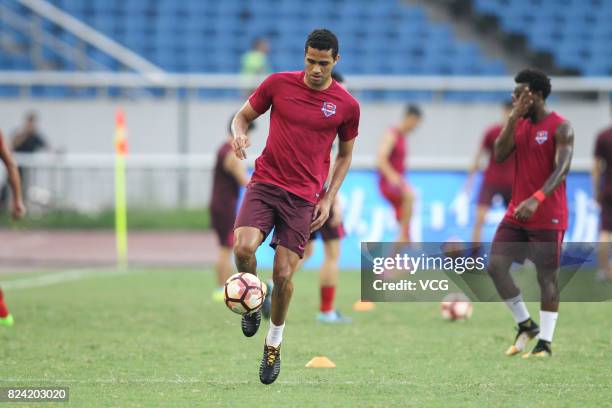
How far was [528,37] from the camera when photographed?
26016 millimetres

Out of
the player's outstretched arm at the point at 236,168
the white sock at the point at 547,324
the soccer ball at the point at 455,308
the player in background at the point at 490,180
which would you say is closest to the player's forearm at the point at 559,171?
the white sock at the point at 547,324

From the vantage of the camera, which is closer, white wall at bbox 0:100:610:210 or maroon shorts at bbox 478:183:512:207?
maroon shorts at bbox 478:183:512:207

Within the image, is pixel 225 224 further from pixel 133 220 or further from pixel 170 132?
pixel 170 132

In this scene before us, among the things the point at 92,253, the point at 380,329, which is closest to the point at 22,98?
the point at 92,253

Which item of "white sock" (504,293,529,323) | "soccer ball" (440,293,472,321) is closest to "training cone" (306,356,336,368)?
"white sock" (504,293,529,323)

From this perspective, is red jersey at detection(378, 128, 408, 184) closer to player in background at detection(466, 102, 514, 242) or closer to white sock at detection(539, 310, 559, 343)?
player in background at detection(466, 102, 514, 242)

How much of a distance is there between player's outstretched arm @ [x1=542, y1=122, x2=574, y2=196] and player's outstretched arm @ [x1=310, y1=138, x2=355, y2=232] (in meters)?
1.73

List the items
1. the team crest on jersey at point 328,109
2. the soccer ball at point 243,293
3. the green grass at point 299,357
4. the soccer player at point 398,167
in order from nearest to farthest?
1. the green grass at point 299,357
2. the soccer ball at point 243,293
3. the team crest on jersey at point 328,109
4. the soccer player at point 398,167

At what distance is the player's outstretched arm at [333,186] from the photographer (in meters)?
8.21

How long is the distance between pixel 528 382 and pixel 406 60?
1849 centimetres

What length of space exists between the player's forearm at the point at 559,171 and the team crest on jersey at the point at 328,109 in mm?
2009

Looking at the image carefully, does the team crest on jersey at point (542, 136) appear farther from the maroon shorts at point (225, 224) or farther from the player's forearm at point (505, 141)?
the maroon shorts at point (225, 224)

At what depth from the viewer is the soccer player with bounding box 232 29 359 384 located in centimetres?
784

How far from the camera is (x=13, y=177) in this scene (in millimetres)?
10641
